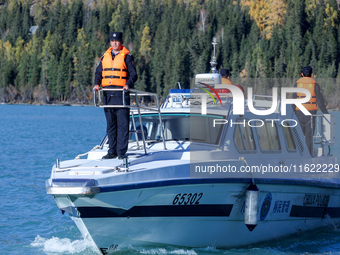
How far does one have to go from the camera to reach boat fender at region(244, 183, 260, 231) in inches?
255

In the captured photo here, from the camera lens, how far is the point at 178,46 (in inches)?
4705

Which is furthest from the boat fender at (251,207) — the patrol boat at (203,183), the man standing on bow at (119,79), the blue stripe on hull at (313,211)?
the man standing on bow at (119,79)

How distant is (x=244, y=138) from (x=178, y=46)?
113988mm

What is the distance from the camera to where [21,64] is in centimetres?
12800

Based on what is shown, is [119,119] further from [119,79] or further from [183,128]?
[183,128]

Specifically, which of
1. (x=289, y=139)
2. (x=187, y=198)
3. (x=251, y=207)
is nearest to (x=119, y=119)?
(x=187, y=198)

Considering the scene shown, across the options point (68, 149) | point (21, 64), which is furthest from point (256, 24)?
point (68, 149)

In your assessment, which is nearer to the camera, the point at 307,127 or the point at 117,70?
the point at 117,70

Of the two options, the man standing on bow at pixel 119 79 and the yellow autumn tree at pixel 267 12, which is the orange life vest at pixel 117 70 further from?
the yellow autumn tree at pixel 267 12

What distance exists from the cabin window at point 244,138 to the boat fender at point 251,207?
78 cm

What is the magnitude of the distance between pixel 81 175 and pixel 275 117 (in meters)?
3.36

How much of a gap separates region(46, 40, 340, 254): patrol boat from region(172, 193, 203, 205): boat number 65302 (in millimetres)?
13

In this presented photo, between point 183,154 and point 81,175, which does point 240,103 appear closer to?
point 183,154

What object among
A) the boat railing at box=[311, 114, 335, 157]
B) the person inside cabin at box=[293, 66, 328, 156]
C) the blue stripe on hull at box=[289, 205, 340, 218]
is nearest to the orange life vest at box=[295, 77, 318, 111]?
the person inside cabin at box=[293, 66, 328, 156]
